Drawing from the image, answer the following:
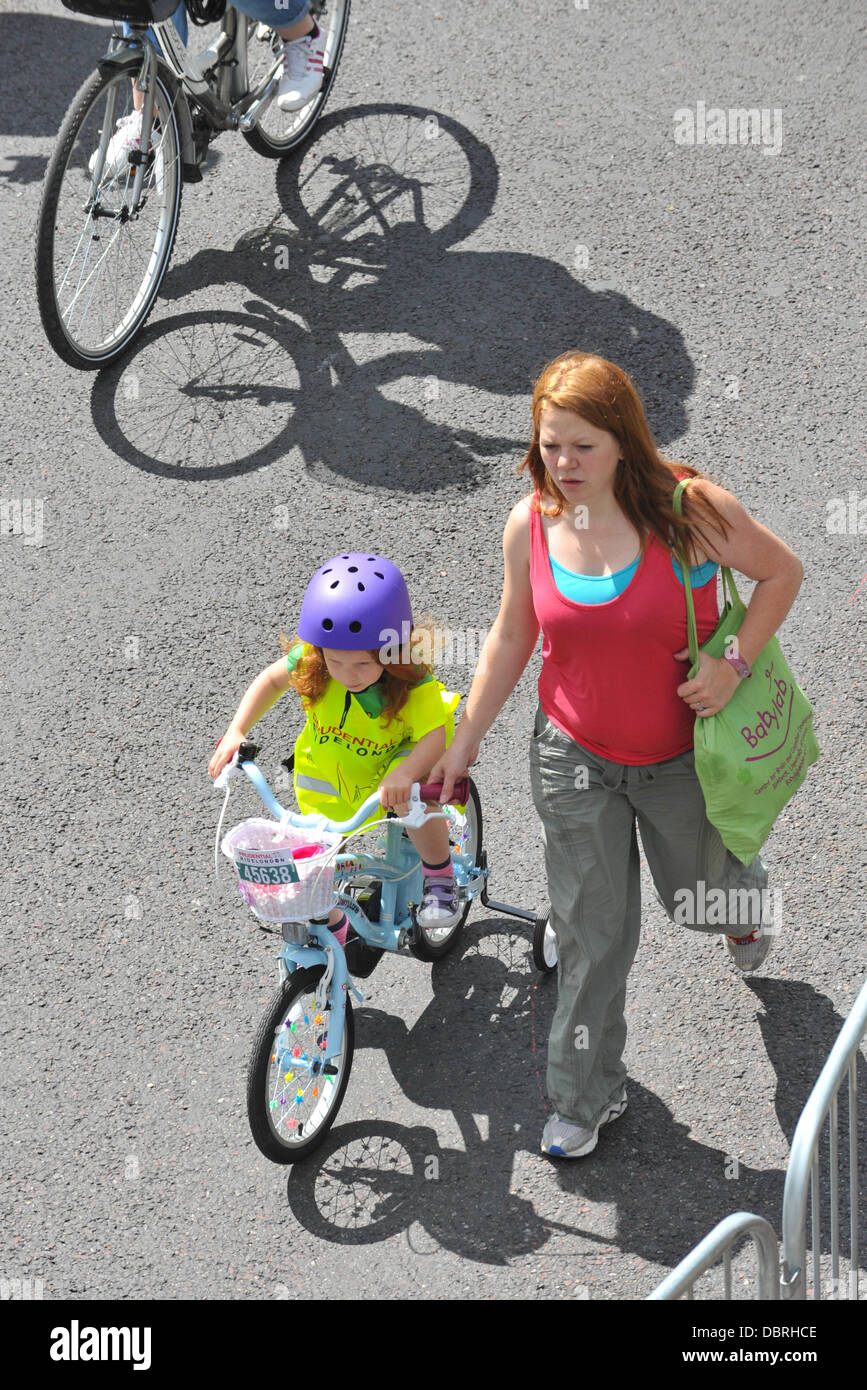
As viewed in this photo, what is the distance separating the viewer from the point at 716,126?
8.55 metres

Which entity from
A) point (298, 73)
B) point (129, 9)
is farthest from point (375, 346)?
point (129, 9)

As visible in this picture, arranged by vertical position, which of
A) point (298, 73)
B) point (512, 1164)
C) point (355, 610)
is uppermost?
point (298, 73)

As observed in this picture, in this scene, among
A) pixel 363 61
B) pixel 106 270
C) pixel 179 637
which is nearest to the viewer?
pixel 179 637

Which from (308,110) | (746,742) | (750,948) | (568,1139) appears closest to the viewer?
(746,742)

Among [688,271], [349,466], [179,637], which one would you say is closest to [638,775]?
[179,637]

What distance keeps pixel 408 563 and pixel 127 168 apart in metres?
2.47

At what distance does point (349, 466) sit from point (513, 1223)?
3.66 m

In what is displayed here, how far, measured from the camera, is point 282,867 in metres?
3.92

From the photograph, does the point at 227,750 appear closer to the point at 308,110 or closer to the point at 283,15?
the point at 283,15

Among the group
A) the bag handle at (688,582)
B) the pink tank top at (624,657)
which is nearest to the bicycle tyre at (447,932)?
the pink tank top at (624,657)

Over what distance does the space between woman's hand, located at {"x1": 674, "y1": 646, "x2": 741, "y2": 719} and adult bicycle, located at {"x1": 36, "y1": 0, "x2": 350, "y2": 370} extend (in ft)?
14.0

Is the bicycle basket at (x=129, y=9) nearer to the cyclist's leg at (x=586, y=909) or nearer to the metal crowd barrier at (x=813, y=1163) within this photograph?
the cyclist's leg at (x=586, y=909)

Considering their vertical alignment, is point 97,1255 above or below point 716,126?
below

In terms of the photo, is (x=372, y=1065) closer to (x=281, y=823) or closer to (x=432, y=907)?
(x=432, y=907)
